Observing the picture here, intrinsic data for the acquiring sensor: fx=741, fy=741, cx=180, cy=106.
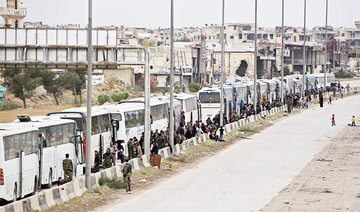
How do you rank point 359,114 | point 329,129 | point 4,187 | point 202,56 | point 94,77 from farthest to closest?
point 202,56
point 94,77
point 359,114
point 329,129
point 4,187

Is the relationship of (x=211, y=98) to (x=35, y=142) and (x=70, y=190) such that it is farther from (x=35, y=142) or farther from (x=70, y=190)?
(x=35, y=142)

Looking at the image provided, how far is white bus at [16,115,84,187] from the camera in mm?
26377

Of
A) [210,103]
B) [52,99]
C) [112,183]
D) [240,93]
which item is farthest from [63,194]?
[52,99]

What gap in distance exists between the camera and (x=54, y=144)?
27.5 meters

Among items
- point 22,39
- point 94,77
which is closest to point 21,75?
point 94,77

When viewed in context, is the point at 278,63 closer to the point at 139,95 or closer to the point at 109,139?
the point at 139,95

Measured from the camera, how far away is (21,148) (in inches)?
944

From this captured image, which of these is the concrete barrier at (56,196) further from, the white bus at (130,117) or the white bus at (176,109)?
the white bus at (176,109)

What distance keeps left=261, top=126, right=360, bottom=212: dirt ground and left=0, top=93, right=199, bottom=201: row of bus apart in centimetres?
797

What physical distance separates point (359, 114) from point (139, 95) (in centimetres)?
3809

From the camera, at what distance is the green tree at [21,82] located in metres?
80.5

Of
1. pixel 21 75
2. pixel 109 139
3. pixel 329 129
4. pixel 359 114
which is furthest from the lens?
pixel 21 75

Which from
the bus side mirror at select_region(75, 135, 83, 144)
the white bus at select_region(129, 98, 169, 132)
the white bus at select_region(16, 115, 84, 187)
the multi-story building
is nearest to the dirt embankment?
the multi-story building

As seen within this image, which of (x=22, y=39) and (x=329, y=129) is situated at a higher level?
(x=22, y=39)
